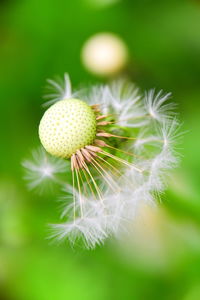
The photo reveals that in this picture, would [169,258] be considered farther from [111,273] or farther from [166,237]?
[111,273]

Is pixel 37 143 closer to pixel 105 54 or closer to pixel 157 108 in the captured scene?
pixel 105 54

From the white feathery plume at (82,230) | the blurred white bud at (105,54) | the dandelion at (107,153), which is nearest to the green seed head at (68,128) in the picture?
the dandelion at (107,153)

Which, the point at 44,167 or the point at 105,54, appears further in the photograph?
the point at 105,54

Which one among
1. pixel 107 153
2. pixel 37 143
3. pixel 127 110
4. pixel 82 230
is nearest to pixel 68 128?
pixel 107 153

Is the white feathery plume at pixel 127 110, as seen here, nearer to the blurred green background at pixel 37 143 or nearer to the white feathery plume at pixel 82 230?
the blurred green background at pixel 37 143

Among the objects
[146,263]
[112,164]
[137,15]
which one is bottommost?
[146,263]

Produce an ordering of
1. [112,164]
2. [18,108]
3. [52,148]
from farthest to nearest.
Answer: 1. [18,108]
2. [112,164]
3. [52,148]

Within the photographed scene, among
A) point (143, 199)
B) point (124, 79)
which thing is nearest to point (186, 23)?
point (124, 79)
